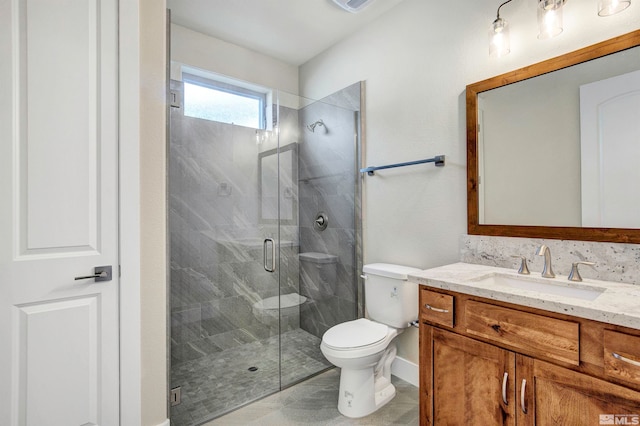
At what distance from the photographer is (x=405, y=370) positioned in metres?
2.24

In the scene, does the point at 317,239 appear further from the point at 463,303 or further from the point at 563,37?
the point at 563,37

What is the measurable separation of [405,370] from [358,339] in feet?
2.21

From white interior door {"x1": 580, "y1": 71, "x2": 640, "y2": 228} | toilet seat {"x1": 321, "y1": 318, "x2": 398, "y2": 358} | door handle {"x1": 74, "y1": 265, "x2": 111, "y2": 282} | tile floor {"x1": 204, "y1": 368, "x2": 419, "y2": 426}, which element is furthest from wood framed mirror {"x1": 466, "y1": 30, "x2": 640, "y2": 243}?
door handle {"x1": 74, "y1": 265, "x2": 111, "y2": 282}

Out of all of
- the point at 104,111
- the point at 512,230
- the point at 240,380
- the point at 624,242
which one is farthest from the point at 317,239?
the point at 624,242

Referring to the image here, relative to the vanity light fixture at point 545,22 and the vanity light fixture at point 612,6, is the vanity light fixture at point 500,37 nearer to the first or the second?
the vanity light fixture at point 545,22

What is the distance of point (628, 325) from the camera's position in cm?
93

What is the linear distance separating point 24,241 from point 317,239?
183 centimetres

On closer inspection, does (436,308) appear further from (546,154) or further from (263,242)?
(263,242)

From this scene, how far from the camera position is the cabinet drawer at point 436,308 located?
1.40 metres

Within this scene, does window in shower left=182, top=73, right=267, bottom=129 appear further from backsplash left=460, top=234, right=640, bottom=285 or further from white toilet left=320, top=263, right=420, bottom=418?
backsplash left=460, top=234, right=640, bottom=285

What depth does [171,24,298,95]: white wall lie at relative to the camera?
100 inches

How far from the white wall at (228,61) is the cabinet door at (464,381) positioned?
7.69ft

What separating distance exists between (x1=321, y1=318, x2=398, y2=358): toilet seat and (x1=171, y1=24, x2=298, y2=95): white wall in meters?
2.05

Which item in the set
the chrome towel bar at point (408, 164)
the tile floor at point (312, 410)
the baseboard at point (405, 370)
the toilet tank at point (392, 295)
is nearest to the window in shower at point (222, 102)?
the chrome towel bar at point (408, 164)
